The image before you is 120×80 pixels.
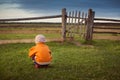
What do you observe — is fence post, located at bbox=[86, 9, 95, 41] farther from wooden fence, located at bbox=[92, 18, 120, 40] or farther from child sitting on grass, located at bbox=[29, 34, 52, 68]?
child sitting on grass, located at bbox=[29, 34, 52, 68]

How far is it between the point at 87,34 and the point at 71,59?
7.37m

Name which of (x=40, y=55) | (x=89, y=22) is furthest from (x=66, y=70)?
(x=89, y=22)

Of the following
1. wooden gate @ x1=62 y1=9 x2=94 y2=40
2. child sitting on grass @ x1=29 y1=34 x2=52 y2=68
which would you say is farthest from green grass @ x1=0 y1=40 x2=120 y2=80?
wooden gate @ x1=62 y1=9 x2=94 y2=40

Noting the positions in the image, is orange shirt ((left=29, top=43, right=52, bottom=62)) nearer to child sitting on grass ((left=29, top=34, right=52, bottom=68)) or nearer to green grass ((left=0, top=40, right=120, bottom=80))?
child sitting on grass ((left=29, top=34, right=52, bottom=68))

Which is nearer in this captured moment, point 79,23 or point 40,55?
point 40,55

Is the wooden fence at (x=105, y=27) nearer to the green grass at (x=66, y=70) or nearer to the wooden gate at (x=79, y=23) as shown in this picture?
the wooden gate at (x=79, y=23)

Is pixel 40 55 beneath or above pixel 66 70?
above

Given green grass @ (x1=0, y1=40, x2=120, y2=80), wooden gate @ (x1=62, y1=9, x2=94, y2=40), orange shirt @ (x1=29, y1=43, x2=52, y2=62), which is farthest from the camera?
wooden gate @ (x1=62, y1=9, x2=94, y2=40)

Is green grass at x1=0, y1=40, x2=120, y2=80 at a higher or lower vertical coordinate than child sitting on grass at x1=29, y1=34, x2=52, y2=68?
lower

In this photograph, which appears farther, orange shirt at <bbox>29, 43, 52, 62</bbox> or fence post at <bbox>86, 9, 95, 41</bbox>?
fence post at <bbox>86, 9, 95, 41</bbox>

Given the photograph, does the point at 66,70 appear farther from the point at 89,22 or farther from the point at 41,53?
the point at 89,22

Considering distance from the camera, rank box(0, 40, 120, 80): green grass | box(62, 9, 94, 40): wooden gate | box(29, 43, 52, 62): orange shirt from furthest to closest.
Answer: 1. box(62, 9, 94, 40): wooden gate
2. box(29, 43, 52, 62): orange shirt
3. box(0, 40, 120, 80): green grass

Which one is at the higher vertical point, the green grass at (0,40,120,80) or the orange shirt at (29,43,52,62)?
the orange shirt at (29,43,52,62)

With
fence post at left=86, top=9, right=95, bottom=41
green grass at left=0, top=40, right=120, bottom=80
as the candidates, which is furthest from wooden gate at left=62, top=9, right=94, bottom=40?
green grass at left=0, top=40, right=120, bottom=80
